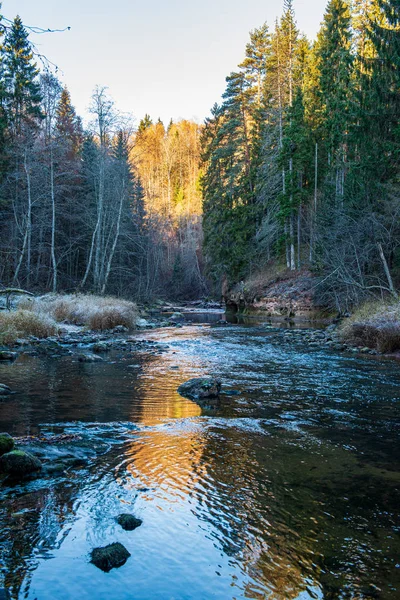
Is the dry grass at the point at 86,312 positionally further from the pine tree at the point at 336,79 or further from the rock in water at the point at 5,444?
the pine tree at the point at 336,79

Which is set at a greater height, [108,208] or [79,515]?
[108,208]

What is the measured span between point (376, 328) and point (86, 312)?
39.8 feet

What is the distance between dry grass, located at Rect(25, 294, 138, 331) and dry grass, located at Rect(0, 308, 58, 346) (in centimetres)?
221

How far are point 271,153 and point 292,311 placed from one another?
52.1ft

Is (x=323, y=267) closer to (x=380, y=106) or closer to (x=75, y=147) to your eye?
(x=380, y=106)

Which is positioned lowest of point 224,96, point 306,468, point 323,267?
point 306,468

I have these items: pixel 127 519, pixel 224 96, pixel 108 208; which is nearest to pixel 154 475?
pixel 127 519

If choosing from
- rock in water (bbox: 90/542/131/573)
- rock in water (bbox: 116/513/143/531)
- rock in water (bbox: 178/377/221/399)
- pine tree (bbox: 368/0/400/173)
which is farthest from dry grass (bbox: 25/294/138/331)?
rock in water (bbox: 90/542/131/573)

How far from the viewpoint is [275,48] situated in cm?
3819

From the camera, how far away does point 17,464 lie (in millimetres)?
4625

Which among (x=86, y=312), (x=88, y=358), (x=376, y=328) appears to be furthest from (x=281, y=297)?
(x=88, y=358)

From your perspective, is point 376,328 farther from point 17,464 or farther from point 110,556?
point 110,556

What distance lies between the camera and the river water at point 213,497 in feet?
9.91

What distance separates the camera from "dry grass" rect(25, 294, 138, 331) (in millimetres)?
19594
